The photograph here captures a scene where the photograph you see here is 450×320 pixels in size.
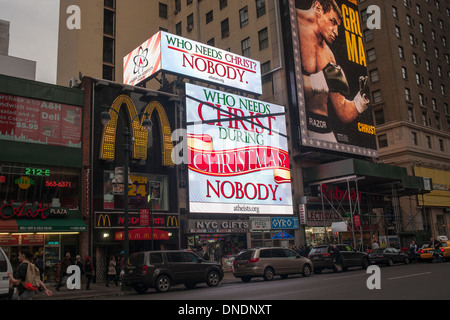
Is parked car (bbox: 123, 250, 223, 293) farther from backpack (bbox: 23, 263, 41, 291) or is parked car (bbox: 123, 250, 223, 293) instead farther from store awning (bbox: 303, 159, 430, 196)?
store awning (bbox: 303, 159, 430, 196)

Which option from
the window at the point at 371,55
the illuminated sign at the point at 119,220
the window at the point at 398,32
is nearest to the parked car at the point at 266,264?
the illuminated sign at the point at 119,220

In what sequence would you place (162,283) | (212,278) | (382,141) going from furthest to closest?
(382,141)
(212,278)
(162,283)

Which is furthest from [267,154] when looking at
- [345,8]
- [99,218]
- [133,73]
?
[345,8]

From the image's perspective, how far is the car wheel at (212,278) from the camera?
20312 mm

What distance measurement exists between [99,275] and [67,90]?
1136 centimetres

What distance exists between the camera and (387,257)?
29609mm

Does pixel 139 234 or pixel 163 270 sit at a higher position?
pixel 139 234

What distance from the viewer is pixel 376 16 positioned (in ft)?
184

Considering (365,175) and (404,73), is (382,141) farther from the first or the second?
(365,175)

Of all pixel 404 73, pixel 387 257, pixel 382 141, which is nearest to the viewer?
pixel 387 257

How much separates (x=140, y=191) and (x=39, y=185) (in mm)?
6365

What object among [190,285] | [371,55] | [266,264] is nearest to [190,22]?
[371,55]

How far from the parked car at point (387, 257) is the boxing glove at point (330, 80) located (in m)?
17.2

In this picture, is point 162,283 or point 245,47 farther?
point 245,47
